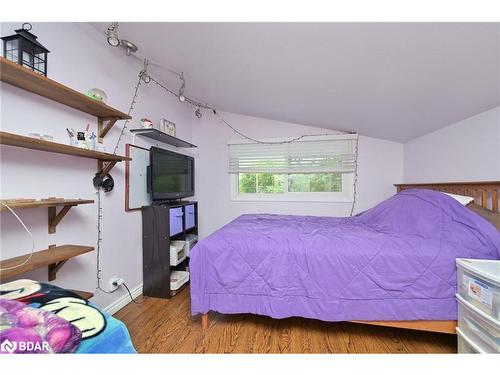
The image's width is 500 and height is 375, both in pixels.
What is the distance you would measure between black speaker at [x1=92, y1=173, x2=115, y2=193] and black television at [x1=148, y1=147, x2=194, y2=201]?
41cm

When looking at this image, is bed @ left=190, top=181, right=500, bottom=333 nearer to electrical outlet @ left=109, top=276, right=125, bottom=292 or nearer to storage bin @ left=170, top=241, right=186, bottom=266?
storage bin @ left=170, top=241, right=186, bottom=266

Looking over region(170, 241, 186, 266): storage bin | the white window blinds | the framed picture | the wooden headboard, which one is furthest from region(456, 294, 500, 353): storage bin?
the framed picture

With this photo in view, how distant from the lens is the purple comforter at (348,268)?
1.37 m

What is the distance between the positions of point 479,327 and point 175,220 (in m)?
2.40

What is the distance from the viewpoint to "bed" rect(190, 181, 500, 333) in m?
1.37

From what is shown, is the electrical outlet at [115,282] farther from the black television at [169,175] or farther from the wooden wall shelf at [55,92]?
the wooden wall shelf at [55,92]

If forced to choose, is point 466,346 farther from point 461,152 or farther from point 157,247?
point 157,247

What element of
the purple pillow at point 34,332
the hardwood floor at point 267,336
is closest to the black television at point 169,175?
the hardwood floor at point 267,336

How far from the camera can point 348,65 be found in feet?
5.03

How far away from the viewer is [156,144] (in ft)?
8.16

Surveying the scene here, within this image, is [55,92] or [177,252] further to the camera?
[177,252]

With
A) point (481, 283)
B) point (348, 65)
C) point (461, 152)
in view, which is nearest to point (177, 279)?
point (481, 283)

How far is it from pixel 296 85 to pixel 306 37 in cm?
66
